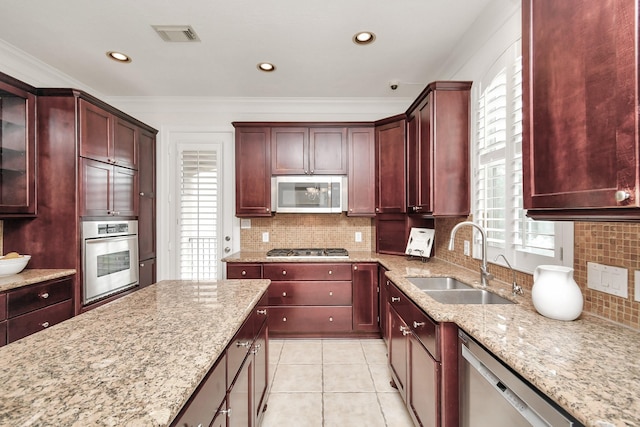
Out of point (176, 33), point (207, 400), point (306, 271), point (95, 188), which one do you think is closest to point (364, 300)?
point (306, 271)

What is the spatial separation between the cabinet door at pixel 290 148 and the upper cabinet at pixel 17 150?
6.69 feet

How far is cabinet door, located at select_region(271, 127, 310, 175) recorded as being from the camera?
319 cm

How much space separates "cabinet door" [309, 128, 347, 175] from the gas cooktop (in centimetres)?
91

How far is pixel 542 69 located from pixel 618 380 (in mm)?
1017

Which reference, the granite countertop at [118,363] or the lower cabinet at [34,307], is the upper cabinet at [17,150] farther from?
the granite countertop at [118,363]

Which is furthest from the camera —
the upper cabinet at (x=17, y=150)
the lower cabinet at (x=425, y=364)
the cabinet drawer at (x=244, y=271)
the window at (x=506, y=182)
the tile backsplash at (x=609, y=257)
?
the cabinet drawer at (x=244, y=271)

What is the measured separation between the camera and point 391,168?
9.90ft

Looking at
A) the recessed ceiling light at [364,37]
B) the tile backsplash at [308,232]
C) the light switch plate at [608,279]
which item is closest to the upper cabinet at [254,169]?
the tile backsplash at [308,232]

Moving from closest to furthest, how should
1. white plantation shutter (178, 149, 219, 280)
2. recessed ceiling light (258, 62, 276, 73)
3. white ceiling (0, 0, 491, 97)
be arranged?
white ceiling (0, 0, 491, 97) < recessed ceiling light (258, 62, 276, 73) < white plantation shutter (178, 149, 219, 280)

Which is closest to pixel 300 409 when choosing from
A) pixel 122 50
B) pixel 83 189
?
pixel 83 189

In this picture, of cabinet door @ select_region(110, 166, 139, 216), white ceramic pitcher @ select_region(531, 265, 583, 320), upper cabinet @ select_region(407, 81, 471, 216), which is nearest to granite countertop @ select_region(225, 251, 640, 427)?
white ceramic pitcher @ select_region(531, 265, 583, 320)

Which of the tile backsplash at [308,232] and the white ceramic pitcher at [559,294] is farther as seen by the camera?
the tile backsplash at [308,232]

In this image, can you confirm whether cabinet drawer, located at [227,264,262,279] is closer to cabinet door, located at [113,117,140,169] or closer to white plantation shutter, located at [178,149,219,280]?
white plantation shutter, located at [178,149,219,280]

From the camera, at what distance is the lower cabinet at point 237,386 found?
0.81m
